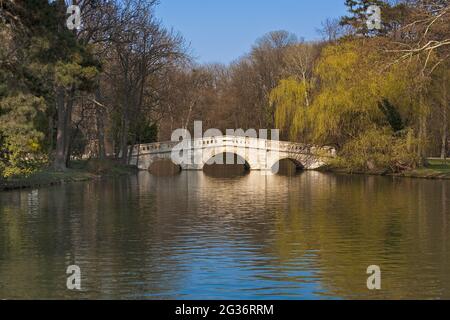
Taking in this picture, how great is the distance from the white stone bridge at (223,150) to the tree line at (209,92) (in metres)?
1.20

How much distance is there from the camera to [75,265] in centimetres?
1157

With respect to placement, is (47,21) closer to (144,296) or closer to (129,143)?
(144,296)

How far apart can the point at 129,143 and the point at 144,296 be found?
43.5 metres

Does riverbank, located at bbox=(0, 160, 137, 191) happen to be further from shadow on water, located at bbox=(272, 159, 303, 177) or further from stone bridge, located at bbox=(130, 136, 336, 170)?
shadow on water, located at bbox=(272, 159, 303, 177)

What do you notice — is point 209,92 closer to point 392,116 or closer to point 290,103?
point 290,103

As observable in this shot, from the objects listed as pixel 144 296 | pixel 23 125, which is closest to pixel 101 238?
pixel 144 296

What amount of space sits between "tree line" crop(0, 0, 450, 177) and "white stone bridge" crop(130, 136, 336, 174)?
1.20 meters

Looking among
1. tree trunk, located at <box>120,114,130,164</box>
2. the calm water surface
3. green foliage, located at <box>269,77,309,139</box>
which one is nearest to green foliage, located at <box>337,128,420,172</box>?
green foliage, located at <box>269,77,309,139</box>

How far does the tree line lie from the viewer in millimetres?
21297

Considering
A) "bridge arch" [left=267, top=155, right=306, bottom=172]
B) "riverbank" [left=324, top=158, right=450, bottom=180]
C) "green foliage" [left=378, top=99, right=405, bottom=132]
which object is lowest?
"riverbank" [left=324, top=158, right=450, bottom=180]


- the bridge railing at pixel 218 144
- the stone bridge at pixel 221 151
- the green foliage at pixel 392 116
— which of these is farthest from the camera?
the bridge railing at pixel 218 144

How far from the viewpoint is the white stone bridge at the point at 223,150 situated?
49531 mm

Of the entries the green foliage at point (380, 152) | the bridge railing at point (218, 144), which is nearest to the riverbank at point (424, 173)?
the green foliage at point (380, 152)

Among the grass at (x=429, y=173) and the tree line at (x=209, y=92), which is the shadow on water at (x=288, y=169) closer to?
the tree line at (x=209, y=92)
